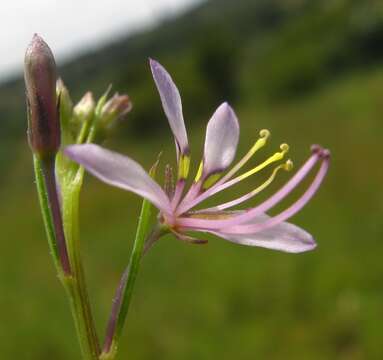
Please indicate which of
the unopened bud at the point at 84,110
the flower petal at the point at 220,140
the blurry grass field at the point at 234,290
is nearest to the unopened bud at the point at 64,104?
the unopened bud at the point at 84,110

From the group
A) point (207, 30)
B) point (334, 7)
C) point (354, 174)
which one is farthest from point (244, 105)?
point (354, 174)

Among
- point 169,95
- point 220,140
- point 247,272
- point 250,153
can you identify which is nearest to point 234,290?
point 247,272

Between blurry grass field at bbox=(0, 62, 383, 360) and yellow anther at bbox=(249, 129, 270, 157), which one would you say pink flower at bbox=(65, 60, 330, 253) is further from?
blurry grass field at bbox=(0, 62, 383, 360)

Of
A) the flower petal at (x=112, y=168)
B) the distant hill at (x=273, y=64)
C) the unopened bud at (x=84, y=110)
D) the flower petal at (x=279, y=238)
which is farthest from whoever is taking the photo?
the distant hill at (x=273, y=64)

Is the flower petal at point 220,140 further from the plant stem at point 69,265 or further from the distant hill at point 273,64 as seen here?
the distant hill at point 273,64

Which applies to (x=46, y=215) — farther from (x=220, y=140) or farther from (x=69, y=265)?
(x=220, y=140)

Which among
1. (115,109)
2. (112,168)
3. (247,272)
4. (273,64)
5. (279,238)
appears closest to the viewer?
(112,168)
